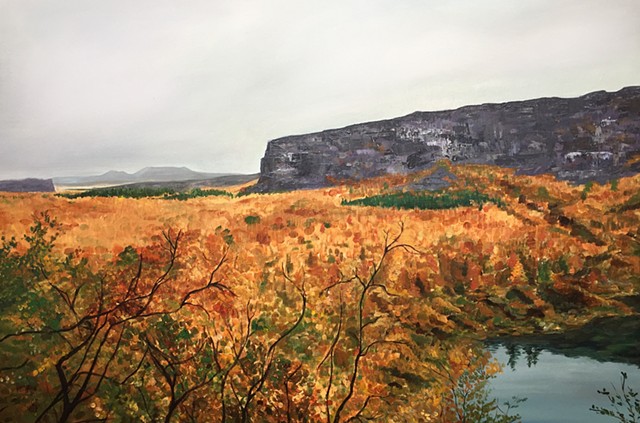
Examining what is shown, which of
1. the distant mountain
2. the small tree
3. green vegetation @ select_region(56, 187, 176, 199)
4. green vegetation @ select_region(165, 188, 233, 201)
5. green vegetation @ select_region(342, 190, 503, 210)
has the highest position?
the distant mountain

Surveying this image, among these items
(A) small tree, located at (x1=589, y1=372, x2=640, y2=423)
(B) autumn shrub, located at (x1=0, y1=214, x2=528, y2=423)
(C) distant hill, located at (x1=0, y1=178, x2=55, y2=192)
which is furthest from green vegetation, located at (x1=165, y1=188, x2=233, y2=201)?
(A) small tree, located at (x1=589, y1=372, x2=640, y2=423)

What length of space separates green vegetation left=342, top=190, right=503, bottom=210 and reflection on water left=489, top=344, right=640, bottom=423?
1.91 feet

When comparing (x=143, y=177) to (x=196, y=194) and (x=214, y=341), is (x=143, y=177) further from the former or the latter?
(x=214, y=341)

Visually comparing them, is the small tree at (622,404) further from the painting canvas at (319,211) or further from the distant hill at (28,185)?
the distant hill at (28,185)

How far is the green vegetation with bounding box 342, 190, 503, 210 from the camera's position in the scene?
2.03m

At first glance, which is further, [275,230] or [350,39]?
[350,39]

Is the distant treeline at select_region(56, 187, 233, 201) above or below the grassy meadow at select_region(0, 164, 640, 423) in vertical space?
above

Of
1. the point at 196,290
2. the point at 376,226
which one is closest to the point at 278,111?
the point at 376,226

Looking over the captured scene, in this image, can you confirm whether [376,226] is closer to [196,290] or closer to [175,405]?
[196,290]

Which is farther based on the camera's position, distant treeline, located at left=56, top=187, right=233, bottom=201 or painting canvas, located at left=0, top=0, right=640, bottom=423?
distant treeline, located at left=56, top=187, right=233, bottom=201

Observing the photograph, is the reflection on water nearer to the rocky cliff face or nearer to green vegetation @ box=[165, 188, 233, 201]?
the rocky cliff face

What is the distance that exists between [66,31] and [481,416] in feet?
7.18

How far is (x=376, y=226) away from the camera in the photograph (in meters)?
1.96

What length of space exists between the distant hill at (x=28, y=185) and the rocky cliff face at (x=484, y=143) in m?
0.87
